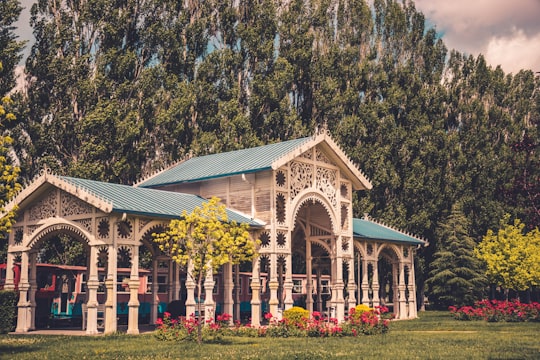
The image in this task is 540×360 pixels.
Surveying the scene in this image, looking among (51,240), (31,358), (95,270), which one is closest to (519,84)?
(51,240)

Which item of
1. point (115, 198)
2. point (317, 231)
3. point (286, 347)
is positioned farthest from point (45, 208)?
point (317, 231)

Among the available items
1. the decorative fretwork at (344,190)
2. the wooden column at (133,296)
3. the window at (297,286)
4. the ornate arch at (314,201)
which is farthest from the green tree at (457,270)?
the wooden column at (133,296)

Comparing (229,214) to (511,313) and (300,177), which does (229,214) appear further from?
(511,313)

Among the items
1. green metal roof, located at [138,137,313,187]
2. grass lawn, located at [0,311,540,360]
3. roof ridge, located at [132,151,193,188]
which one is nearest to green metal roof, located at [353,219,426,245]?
green metal roof, located at [138,137,313,187]

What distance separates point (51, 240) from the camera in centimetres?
4022

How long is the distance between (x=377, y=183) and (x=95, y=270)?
96.2ft

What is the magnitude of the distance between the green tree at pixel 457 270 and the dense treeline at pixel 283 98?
97 cm

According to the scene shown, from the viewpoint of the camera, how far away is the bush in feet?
94.4

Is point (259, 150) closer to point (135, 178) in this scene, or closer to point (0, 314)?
point (135, 178)

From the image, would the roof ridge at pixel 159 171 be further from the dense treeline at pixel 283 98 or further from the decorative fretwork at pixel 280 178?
the decorative fretwork at pixel 280 178

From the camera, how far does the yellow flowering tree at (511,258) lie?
5131 centimetres

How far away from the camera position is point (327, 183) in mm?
36156

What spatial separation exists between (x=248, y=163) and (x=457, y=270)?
941 inches

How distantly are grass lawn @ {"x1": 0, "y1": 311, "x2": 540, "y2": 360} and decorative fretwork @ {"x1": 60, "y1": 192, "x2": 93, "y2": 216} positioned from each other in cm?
528
